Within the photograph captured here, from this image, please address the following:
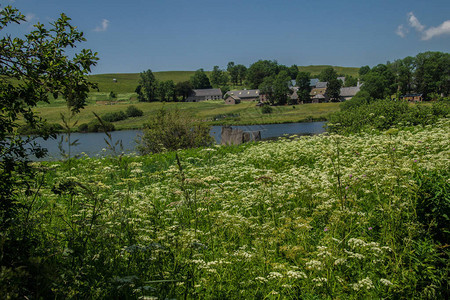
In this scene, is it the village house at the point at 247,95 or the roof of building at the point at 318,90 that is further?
the roof of building at the point at 318,90

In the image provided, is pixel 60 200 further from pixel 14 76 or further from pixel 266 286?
pixel 266 286

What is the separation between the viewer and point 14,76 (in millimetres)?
3332

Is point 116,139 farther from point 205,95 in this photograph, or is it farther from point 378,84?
point 205,95

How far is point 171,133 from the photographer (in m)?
20.1

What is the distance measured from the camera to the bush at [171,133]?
2000 cm

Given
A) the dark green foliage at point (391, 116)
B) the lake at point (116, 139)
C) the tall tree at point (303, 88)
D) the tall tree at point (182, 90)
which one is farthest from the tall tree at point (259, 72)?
the dark green foliage at point (391, 116)

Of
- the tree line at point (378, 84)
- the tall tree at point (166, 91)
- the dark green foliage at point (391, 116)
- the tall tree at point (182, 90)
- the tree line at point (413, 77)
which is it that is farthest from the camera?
the tall tree at point (182, 90)

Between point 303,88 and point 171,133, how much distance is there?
124 metres

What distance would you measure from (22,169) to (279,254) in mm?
3497

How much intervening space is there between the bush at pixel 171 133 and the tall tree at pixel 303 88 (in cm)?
11387

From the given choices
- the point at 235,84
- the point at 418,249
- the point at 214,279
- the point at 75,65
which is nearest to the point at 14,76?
the point at 75,65

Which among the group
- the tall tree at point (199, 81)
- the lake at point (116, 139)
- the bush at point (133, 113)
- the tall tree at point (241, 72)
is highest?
the tall tree at point (241, 72)

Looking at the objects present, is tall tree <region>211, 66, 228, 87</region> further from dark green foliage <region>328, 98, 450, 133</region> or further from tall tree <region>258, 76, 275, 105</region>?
dark green foliage <region>328, 98, 450, 133</region>

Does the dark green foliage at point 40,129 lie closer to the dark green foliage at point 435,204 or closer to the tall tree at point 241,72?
the dark green foliage at point 435,204
